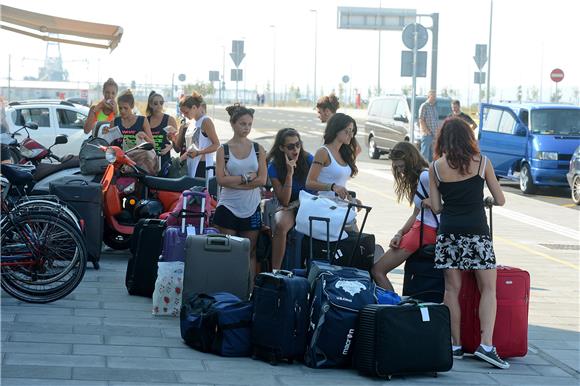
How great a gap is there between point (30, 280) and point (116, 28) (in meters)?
4.05

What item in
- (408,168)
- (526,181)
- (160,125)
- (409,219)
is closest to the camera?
(409,219)

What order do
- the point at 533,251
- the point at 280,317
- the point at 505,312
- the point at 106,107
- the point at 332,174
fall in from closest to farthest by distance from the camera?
the point at 280,317
the point at 505,312
the point at 332,174
the point at 533,251
the point at 106,107

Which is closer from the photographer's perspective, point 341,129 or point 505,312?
point 505,312

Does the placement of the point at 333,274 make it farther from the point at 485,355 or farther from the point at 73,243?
the point at 73,243

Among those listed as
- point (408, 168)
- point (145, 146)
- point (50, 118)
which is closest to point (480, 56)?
point (50, 118)

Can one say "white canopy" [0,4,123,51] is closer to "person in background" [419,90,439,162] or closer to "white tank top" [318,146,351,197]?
"white tank top" [318,146,351,197]

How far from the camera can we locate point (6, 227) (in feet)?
30.0

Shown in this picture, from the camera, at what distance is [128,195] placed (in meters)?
12.4

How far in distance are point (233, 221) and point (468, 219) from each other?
232 centimetres

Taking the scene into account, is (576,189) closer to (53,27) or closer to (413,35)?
(413,35)

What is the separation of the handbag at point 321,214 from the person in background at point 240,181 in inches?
22.2

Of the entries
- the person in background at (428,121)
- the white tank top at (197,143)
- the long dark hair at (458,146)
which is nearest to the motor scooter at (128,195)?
the white tank top at (197,143)

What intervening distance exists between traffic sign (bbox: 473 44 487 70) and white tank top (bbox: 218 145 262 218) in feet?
101

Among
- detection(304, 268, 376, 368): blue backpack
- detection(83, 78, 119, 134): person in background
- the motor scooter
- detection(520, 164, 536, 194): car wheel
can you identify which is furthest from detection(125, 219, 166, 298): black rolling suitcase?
detection(520, 164, 536, 194): car wheel
